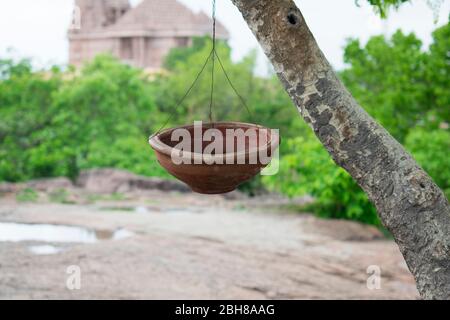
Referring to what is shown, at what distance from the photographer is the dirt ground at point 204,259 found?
20.1 ft

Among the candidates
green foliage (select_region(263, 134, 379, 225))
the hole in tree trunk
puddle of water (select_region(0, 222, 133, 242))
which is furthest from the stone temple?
the hole in tree trunk

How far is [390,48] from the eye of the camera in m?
11.2

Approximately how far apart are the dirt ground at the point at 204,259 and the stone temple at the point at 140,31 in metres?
19.3

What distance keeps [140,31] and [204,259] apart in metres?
23.0

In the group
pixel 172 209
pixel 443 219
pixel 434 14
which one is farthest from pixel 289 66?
pixel 172 209

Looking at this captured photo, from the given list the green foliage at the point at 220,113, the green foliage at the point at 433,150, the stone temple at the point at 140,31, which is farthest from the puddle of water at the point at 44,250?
the stone temple at the point at 140,31

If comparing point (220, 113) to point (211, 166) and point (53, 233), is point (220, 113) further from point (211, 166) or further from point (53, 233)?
point (211, 166)

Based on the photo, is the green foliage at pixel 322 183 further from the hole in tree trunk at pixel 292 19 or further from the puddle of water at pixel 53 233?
the hole in tree trunk at pixel 292 19

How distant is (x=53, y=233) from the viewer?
330 inches

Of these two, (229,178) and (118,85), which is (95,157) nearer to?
(118,85)

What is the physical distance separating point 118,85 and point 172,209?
250 inches

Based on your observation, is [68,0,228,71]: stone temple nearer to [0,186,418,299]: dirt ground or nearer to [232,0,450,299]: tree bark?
[0,186,418,299]: dirt ground

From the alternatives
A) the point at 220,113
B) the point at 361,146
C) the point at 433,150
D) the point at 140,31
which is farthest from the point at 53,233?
the point at 140,31
